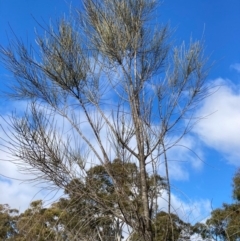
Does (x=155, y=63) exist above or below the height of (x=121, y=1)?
below

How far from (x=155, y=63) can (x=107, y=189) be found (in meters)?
1.11

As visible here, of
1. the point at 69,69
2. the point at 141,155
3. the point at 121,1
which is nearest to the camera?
the point at 141,155

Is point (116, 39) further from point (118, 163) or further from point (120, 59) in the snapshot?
point (118, 163)

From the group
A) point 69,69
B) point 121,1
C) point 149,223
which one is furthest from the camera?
point 121,1

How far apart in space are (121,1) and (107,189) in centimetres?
157

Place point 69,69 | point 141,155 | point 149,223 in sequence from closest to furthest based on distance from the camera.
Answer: point 149,223 < point 141,155 < point 69,69

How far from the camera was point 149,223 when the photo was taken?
2.83 meters

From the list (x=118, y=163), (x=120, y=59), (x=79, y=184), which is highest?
(x=120, y=59)

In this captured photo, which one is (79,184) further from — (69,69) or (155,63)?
(155,63)

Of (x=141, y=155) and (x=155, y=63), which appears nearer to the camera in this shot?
(x=141, y=155)

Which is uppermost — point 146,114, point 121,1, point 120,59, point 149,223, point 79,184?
point 121,1

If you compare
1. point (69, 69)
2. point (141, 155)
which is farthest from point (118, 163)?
point (69, 69)

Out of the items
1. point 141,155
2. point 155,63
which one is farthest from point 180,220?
point 155,63

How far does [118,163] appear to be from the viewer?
2982mm
